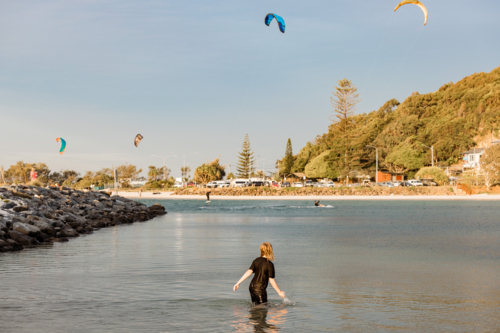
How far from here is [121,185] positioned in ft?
539

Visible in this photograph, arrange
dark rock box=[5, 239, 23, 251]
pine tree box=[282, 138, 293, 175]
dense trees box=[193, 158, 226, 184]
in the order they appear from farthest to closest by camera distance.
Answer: pine tree box=[282, 138, 293, 175] → dense trees box=[193, 158, 226, 184] → dark rock box=[5, 239, 23, 251]

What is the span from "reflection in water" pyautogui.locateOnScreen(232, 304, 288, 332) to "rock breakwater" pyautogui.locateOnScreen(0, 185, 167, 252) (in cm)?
1437

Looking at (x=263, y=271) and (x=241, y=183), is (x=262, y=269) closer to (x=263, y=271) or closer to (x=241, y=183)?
(x=263, y=271)

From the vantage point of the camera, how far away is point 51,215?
1166 inches

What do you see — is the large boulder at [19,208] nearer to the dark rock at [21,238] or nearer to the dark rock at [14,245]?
the dark rock at [21,238]

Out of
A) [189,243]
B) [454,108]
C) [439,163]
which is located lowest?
[189,243]

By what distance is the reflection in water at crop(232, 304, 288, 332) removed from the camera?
9.80m

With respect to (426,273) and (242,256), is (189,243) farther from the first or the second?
(426,273)

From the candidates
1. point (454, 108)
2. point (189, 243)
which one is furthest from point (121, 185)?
point (189, 243)

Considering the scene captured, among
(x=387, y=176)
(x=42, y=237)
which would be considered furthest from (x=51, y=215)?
(x=387, y=176)

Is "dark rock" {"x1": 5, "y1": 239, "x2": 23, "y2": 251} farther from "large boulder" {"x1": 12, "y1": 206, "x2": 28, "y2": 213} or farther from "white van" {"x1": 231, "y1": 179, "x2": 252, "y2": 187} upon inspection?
"white van" {"x1": 231, "y1": 179, "x2": 252, "y2": 187}

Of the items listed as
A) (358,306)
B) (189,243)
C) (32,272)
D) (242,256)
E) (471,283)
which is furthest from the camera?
(189,243)

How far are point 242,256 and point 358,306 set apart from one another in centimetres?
929

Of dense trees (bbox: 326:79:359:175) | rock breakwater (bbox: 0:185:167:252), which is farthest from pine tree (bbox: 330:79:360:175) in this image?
rock breakwater (bbox: 0:185:167:252)
